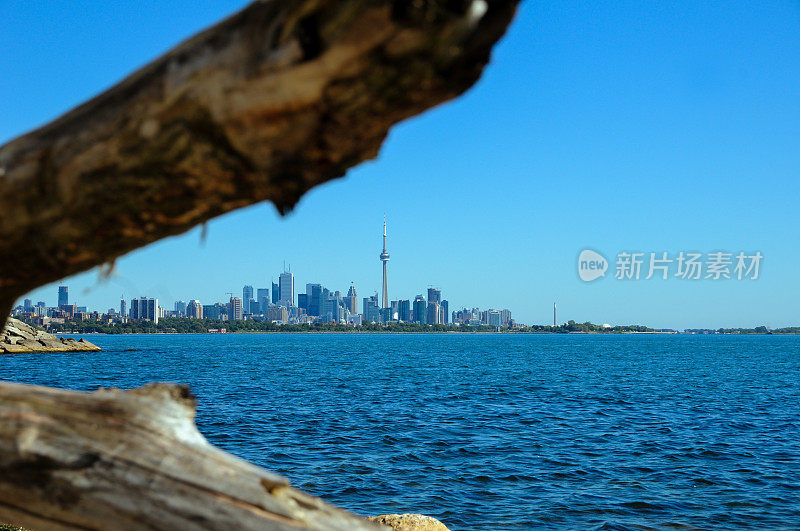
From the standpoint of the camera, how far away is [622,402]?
1345 inches

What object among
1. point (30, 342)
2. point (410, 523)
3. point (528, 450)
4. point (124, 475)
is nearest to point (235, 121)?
point (124, 475)

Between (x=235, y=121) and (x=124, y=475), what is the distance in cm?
120

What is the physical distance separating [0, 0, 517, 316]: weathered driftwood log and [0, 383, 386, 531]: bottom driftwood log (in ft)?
1.66

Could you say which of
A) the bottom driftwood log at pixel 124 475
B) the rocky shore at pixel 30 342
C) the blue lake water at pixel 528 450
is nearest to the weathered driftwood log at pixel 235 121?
the bottom driftwood log at pixel 124 475

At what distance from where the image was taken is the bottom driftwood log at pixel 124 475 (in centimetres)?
195

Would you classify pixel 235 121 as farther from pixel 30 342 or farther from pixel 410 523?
pixel 30 342

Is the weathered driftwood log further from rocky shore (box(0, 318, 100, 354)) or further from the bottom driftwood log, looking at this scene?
rocky shore (box(0, 318, 100, 354))

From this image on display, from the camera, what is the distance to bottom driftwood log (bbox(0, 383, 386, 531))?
1.95 m

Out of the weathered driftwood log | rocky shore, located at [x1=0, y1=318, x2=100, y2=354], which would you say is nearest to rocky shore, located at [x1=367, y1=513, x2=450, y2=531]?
the weathered driftwood log

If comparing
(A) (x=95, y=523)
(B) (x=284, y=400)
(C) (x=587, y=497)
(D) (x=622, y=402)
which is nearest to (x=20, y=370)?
(B) (x=284, y=400)

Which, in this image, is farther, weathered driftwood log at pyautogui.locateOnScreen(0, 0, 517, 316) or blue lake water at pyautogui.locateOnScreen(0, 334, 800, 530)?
blue lake water at pyautogui.locateOnScreen(0, 334, 800, 530)

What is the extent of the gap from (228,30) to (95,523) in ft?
5.29

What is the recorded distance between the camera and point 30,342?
77.5m

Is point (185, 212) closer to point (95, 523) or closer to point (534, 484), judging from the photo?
point (95, 523)
